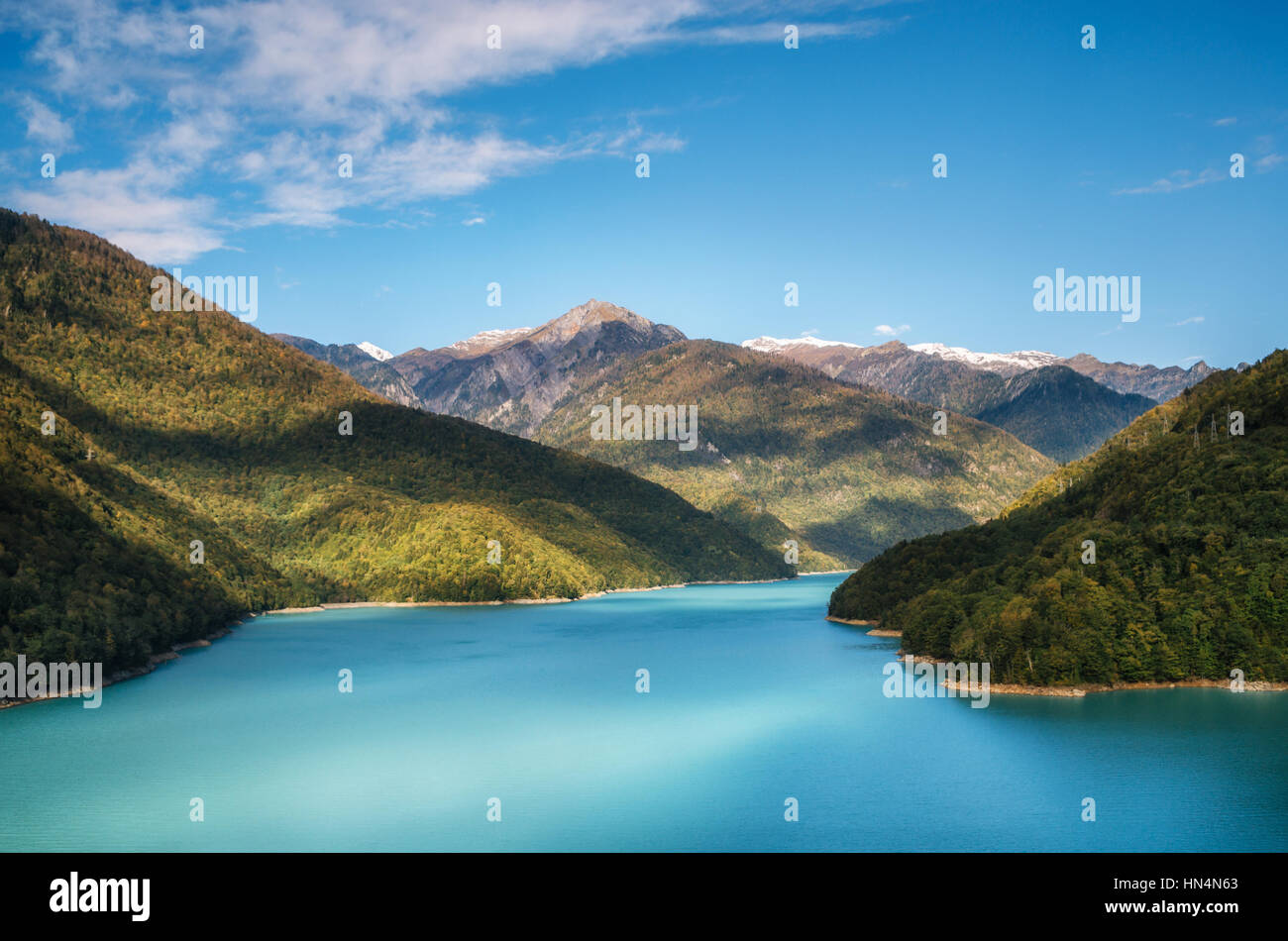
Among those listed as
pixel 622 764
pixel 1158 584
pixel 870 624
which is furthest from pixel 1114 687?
pixel 870 624

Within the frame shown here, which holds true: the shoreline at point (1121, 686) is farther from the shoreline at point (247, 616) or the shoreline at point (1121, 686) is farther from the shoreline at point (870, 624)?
the shoreline at point (247, 616)

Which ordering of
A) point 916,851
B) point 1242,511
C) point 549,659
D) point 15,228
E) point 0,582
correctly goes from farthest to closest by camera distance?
1. point 15,228
2. point 549,659
3. point 1242,511
4. point 0,582
5. point 916,851

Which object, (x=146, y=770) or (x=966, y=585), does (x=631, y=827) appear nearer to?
(x=146, y=770)


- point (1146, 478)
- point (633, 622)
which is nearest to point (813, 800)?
point (1146, 478)

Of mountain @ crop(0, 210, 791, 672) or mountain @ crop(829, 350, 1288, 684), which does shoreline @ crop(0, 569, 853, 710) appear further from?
mountain @ crop(829, 350, 1288, 684)

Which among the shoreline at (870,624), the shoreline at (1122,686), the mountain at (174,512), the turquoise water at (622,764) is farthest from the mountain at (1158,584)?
the mountain at (174,512)

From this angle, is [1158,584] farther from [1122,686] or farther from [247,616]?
[247,616]

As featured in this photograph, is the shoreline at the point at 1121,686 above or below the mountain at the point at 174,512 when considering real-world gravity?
below
